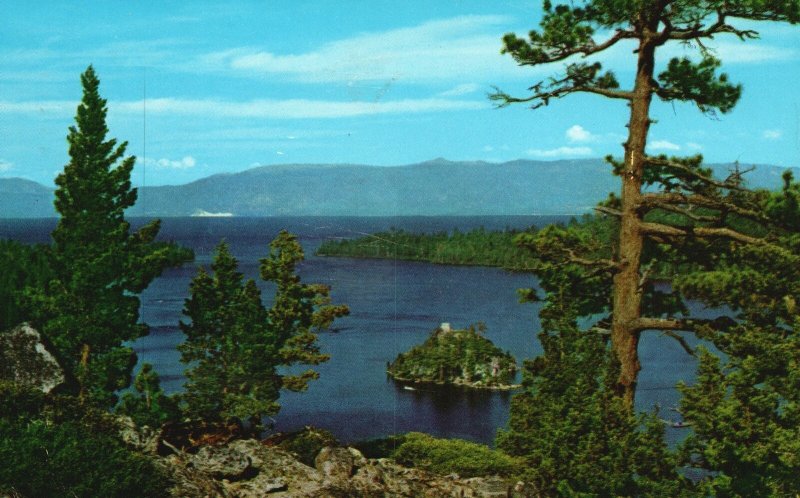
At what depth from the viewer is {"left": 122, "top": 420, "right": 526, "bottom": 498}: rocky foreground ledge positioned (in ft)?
53.5

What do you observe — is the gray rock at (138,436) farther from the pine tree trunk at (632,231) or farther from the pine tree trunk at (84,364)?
the pine tree trunk at (632,231)

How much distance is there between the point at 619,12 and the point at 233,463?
39.4ft

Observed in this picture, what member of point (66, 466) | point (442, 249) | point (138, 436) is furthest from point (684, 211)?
point (442, 249)

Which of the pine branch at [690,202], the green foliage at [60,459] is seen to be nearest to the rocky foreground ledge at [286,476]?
the green foliage at [60,459]

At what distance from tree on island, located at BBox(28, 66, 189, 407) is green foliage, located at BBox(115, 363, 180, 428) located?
1.90 feet

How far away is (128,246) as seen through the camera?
26516 millimetres

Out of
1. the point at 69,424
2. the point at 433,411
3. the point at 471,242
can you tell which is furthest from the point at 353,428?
the point at 471,242

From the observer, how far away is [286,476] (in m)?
17.1

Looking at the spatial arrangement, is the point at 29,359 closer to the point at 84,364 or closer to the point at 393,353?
the point at 84,364

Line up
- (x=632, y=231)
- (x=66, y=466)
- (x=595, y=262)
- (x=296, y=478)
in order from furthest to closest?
1. (x=595, y=262)
2. (x=632, y=231)
3. (x=296, y=478)
4. (x=66, y=466)

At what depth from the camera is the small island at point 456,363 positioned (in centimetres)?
6462

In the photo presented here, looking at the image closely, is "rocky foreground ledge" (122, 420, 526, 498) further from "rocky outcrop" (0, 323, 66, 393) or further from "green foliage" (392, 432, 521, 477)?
"rocky outcrop" (0, 323, 66, 393)

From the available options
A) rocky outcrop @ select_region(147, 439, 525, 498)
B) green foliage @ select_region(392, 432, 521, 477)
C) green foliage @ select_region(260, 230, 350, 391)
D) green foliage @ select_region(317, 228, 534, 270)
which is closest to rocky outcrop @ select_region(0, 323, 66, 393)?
rocky outcrop @ select_region(147, 439, 525, 498)

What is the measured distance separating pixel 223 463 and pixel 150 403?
34.5 feet
